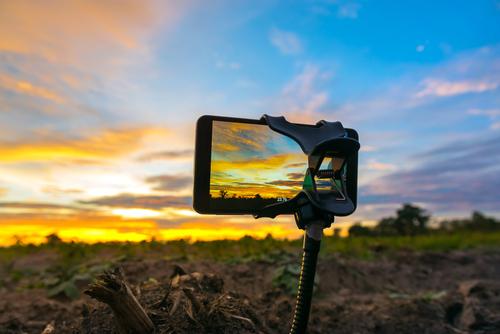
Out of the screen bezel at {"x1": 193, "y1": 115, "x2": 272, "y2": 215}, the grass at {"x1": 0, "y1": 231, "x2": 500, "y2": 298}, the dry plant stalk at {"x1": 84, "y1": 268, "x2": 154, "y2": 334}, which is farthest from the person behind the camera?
the grass at {"x1": 0, "y1": 231, "x2": 500, "y2": 298}

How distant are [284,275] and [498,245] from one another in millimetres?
8698

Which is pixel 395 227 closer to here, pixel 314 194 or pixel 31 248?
pixel 31 248

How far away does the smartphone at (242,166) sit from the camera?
7.24 ft

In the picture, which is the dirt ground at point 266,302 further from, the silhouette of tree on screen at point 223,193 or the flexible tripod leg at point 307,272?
the silhouette of tree on screen at point 223,193

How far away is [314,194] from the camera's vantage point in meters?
2.23

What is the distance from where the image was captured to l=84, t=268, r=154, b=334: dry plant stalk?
2.48 m

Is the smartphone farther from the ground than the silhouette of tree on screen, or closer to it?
farther from the ground

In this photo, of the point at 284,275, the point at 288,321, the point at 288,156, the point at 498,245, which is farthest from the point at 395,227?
the point at 288,156

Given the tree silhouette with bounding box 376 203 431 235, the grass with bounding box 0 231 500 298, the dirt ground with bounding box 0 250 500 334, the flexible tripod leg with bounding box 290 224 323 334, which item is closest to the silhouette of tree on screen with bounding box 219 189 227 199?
the flexible tripod leg with bounding box 290 224 323 334

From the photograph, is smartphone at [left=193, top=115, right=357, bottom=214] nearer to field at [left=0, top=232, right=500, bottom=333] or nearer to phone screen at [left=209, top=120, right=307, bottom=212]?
phone screen at [left=209, top=120, right=307, bottom=212]

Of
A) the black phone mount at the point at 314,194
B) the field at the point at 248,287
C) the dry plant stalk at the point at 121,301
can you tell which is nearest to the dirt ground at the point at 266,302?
the field at the point at 248,287

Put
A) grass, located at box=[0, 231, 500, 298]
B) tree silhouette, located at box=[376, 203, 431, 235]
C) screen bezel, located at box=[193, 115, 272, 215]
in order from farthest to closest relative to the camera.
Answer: tree silhouette, located at box=[376, 203, 431, 235]
grass, located at box=[0, 231, 500, 298]
screen bezel, located at box=[193, 115, 272, 215]

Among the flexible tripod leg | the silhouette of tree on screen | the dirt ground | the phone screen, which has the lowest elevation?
the dirt ground

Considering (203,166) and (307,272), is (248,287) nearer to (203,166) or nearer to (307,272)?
(307,272)
